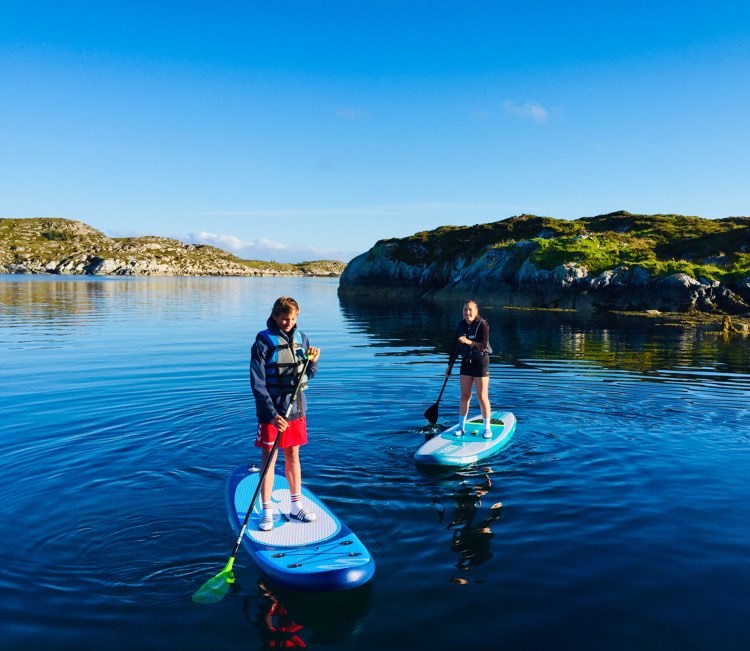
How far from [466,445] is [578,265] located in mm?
44051

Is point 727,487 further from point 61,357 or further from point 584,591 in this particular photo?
point 61,357

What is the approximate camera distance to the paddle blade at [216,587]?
580 cm

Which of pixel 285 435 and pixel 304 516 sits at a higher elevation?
pixel 285 435

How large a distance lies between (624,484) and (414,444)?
13.5 feet

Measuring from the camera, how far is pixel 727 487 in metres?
9.06

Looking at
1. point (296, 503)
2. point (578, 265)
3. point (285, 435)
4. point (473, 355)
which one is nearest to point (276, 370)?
point (285, 435)

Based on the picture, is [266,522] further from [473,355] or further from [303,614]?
[473,355]

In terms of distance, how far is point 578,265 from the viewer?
50625mm

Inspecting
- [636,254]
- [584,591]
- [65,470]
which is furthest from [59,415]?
[636,254]

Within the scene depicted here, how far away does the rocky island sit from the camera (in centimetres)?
4356

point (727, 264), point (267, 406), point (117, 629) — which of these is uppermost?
point (727, 264)

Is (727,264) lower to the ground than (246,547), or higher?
higher

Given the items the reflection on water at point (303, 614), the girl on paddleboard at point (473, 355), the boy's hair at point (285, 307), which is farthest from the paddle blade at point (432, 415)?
the reflection on water at point (303, 614)

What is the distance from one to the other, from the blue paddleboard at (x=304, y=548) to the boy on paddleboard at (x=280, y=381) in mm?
231
